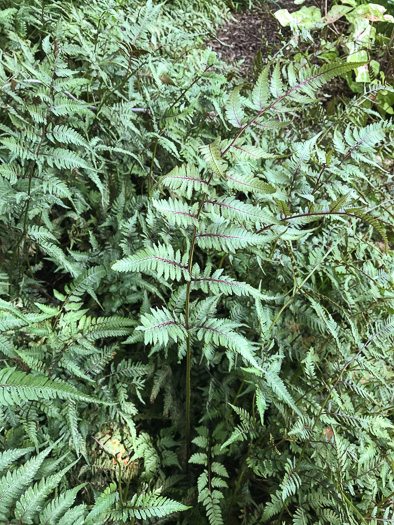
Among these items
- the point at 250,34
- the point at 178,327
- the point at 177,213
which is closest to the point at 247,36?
the point at 250,34

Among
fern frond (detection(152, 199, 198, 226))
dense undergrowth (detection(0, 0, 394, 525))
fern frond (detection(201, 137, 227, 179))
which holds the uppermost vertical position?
fern frond (detection(201, 137, 227, 179))

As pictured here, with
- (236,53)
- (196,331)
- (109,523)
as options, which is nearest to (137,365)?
(196,331)

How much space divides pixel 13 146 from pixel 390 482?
2.07 metres

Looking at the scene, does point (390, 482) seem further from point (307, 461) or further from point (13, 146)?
point (13, 146)

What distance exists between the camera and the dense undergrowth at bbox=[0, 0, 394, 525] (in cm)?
131

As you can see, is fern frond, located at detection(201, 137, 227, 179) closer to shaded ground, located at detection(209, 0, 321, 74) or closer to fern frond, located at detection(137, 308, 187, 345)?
fern frond, located at detection(137, 308, 187, 345)

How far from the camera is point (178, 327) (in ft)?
4.68

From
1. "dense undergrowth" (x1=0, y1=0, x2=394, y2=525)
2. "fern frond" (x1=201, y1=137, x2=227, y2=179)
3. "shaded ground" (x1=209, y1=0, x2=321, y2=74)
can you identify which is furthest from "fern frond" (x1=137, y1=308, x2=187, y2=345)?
"shaded ground" (x1=209, y1=0, x2=321, y2=74)

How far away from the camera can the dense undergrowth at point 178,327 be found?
131cm

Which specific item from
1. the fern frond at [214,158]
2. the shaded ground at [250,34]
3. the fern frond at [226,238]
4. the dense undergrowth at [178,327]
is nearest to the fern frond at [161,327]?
the dense undergrowth at [178,327]

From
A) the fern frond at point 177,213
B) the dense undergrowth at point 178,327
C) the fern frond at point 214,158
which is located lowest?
the dense undergrowth at point 178,327

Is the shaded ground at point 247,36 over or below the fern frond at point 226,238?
over

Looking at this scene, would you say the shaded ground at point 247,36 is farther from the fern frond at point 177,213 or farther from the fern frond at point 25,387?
the fern frond at point 25,387

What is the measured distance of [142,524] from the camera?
1.59 m
